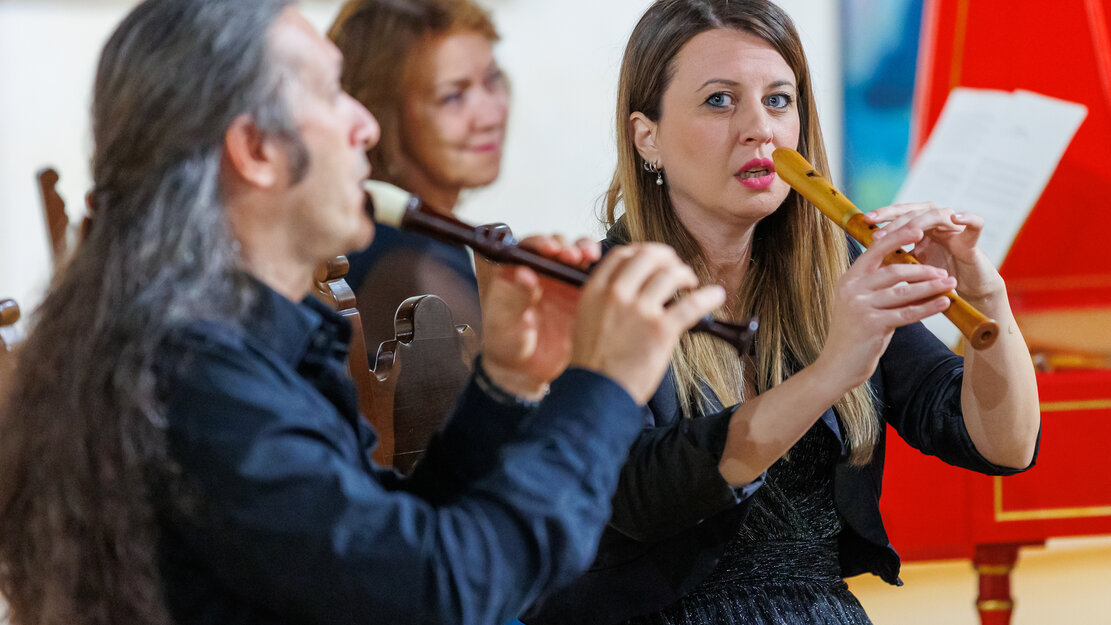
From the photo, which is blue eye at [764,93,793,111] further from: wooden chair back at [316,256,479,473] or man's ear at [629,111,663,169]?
wooden chair back at [316,256,479,473]

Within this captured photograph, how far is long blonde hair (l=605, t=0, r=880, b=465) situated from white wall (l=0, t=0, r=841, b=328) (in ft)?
2.41

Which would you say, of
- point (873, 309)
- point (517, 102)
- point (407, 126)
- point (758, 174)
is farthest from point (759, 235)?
point (517, 102)

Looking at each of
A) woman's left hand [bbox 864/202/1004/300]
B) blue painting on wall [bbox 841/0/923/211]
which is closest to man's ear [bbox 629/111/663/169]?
woman's left hand [bbox 864/202/1004/300]

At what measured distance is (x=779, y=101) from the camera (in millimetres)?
1476

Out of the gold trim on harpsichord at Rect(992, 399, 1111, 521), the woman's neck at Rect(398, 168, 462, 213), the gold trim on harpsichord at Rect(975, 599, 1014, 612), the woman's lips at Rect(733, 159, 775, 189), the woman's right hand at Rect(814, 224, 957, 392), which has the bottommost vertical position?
the gold trim on harpsichord at Rect(975, 599, 1014, 612)

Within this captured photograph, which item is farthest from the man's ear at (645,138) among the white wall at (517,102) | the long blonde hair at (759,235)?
the white wall at (517,102)

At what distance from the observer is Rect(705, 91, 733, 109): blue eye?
1.45 metres

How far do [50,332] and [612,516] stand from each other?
69 centimetres

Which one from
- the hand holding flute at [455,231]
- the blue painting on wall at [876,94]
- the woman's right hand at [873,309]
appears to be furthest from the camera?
the blue painting on wall at [876,94]

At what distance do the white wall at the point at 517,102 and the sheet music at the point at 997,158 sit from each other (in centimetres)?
33

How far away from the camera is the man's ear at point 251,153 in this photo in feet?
2.52

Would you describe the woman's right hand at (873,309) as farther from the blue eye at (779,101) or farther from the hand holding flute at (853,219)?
the blue eye at (779,101)

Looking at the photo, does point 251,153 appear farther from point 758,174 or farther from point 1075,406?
point 1075,406

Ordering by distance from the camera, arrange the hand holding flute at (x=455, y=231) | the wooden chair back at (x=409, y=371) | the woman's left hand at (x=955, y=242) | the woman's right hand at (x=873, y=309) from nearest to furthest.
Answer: the hand holding flute at (x=455, y=231) < the woman's right hand at (x=873, y=309) < the woman's left hand at (x=955, y=242) < the wooden chair back at (x=409, y=371)
